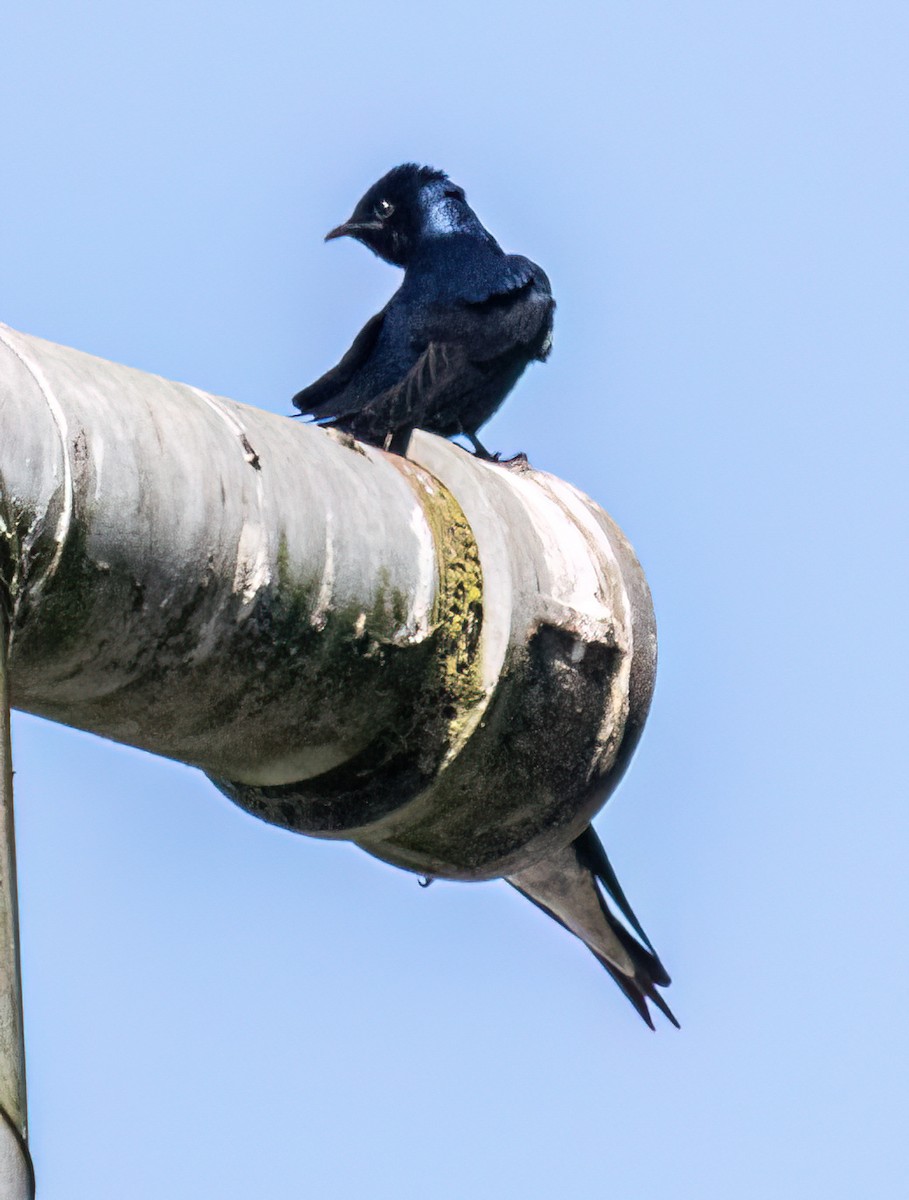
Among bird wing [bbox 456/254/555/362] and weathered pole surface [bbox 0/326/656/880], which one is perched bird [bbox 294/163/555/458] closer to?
bird wing [bbox 456/254/555/362]

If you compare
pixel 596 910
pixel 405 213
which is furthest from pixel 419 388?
pixel 596 910

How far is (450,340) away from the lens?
18.9 feet

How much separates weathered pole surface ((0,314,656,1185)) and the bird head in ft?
11.0

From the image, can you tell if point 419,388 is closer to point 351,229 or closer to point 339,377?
point 339,377

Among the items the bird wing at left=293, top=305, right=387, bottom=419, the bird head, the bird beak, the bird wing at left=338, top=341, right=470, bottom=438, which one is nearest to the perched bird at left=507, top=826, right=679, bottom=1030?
the bird wing at left=338, top=341, right=470, bottom=438

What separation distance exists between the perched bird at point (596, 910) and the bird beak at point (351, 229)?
4008 millimetres

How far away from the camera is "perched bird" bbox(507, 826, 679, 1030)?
349cm

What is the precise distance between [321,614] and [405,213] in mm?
4515

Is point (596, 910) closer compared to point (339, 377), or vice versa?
point (596, 910)

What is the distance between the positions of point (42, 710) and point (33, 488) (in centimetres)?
49

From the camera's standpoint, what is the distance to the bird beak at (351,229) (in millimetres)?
7109

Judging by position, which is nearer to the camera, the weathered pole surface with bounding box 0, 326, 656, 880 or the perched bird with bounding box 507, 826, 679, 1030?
the weathered pole surface with bounding box 0, 326, 656, 880

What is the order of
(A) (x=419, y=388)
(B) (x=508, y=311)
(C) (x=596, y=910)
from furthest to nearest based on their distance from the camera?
1. (B) (x=508, y=311)
2. (A) (x=419, y=388)
3. (C) (x=596, y=910)

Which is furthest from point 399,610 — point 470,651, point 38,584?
point 38,584
